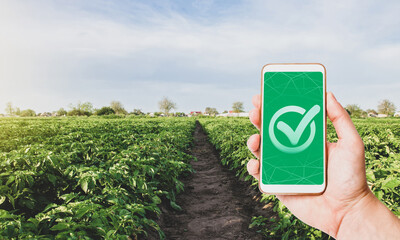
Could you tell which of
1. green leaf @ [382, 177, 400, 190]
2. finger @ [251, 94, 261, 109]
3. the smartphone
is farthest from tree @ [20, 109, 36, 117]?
green leaf @ [382, 177, 400, 190]

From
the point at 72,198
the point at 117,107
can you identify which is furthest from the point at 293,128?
the point at 117,107

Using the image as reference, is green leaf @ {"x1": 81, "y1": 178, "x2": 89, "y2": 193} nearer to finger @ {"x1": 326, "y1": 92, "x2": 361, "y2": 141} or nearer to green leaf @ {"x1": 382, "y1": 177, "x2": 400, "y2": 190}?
finger @ {"x1": 326, "y1": 92, "x2": 361, "y2": 141}

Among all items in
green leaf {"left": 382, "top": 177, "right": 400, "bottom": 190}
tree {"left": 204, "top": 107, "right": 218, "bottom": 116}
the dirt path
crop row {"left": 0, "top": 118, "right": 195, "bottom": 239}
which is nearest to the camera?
crop row {"left": 0, "top": 118, "right": 195, "bottom": 239}

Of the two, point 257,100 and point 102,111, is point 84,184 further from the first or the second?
point 102,111

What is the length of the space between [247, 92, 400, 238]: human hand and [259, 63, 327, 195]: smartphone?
7 cm

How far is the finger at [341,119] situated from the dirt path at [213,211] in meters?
3.01

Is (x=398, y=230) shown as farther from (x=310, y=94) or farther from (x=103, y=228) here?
(x=103, y=228)

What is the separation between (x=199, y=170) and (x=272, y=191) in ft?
23.8

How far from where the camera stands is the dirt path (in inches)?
164

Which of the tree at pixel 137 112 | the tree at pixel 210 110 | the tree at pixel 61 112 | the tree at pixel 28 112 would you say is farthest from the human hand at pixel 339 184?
the tree at pixel 210 110

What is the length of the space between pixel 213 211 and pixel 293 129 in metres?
3.97

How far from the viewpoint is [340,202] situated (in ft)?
5.34

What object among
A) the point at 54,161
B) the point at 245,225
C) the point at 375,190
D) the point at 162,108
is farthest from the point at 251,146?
the point at 162,108

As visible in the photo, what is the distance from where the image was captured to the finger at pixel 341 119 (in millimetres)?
1521
